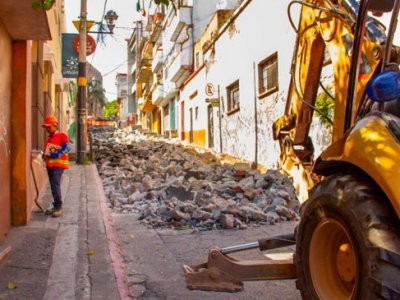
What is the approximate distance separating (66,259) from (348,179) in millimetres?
3809

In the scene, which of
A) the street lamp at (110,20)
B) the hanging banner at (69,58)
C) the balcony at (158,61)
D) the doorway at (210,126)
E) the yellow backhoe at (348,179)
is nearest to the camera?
the yellow backhoe at (348,179)

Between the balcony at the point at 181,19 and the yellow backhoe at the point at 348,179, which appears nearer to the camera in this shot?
the yellow backhoe at the point at 348,179

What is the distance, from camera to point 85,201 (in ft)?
31.9

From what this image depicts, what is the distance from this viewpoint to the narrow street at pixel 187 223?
194 inches

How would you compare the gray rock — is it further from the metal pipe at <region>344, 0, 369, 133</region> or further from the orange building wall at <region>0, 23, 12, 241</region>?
the metal pipe at <region>344, 0, 369, 133</region>

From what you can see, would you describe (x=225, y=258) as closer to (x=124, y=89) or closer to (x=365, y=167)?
(x=365, y=167)

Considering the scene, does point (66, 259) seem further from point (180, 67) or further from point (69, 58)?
point (180, 67)

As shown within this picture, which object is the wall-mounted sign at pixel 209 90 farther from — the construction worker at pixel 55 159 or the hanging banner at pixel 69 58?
the construction worker at pixel 55 159

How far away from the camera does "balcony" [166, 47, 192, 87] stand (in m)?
31.2

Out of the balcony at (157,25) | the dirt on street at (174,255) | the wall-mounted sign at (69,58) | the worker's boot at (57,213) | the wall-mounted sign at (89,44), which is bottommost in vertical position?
the dirt on street at (174,255)

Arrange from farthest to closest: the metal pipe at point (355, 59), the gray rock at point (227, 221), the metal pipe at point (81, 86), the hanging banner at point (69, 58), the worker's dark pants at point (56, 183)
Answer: the hanging banner at point (69, 58)
the metal pipe at point (81, 86)
the worker's dark pants at point (56, 183)
the gray rock at point (227, 221)
the metal pipe at point (355, 59)

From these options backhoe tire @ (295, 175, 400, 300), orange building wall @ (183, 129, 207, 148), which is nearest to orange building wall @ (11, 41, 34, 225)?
backhoe tire @ (295, 175, 400, 300)

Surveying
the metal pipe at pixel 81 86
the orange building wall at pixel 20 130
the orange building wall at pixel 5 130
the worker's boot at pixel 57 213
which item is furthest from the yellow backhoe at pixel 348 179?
the metal pipe at pixel 81 86

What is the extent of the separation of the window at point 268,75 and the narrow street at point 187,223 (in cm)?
314
